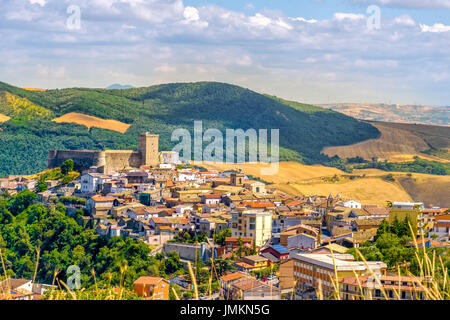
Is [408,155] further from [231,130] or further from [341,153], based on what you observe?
[231,130]

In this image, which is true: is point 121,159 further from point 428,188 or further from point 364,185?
point 428,188

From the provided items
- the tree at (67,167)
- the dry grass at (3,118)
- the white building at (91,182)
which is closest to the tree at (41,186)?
the tree at (67,167)

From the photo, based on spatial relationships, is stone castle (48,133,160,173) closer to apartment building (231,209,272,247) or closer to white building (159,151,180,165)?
white building (159,151,180,165)

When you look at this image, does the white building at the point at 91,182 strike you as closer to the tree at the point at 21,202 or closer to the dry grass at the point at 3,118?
the tree at the point at 21,202

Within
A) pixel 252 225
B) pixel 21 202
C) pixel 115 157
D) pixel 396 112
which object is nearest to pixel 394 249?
pixel 252 225

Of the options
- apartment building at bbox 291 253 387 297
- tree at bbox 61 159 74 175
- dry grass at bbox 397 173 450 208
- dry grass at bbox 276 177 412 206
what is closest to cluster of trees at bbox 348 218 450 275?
apartment building at bbox 291 253 387 297
